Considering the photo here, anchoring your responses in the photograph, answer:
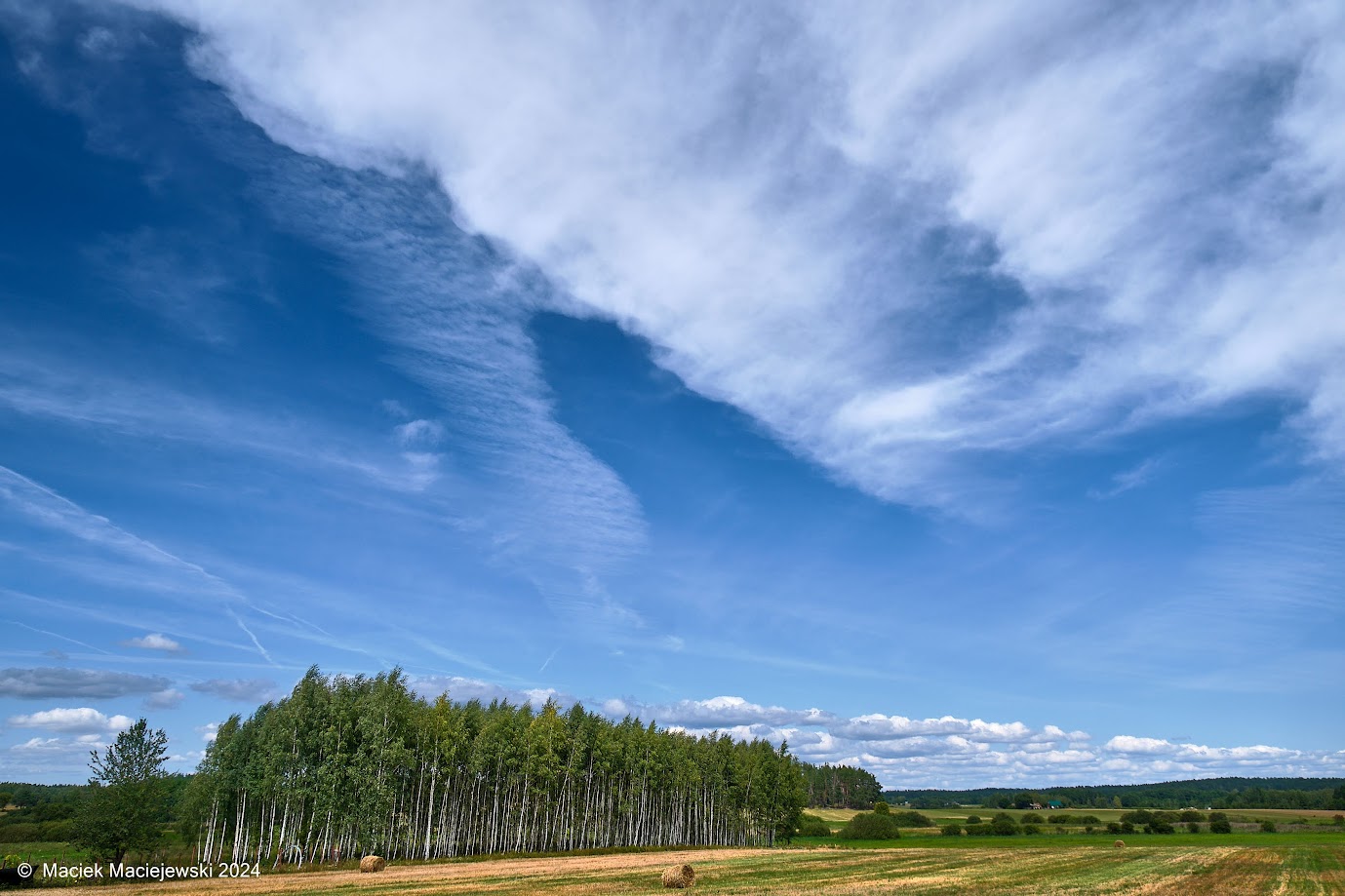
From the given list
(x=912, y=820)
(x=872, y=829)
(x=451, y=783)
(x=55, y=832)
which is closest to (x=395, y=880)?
(x=451, y=783)

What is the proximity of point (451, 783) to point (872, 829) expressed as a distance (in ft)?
268

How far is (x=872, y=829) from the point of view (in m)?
A: 135

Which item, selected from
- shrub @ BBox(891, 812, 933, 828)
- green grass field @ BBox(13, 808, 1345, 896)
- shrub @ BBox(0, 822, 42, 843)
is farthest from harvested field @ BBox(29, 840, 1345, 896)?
shrub @ BBox(891, 812, 933, 828)

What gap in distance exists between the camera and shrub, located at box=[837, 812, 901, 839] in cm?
13338

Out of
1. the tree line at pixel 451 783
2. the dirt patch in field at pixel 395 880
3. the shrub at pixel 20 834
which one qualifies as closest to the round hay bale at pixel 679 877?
the dirt patch in field at pixel 395 880

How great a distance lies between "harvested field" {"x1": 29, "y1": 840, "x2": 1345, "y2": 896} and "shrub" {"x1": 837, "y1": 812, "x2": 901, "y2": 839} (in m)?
69.8

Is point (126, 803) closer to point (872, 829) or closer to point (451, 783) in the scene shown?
point (451, 783)

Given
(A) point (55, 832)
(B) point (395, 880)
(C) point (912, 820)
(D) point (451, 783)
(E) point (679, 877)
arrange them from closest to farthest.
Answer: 1. (E) point (679, 877)
2. (B) point (395, 880)
3. (D) point (451, 783)
4. (A) point (55, 832)
5. (C) point (912, 820)

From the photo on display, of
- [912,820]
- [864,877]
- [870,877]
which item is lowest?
[912,820]

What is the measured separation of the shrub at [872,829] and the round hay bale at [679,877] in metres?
100

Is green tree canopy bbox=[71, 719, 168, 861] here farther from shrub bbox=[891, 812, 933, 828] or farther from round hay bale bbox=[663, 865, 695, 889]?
shrub bbox=[891, 812, 933, 828]

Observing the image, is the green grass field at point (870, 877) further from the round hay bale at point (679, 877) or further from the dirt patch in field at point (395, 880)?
the round hay bale at point (679, 877)

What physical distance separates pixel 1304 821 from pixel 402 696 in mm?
162229

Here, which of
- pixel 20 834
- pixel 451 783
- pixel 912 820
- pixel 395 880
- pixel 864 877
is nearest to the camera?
pixel 864 877
